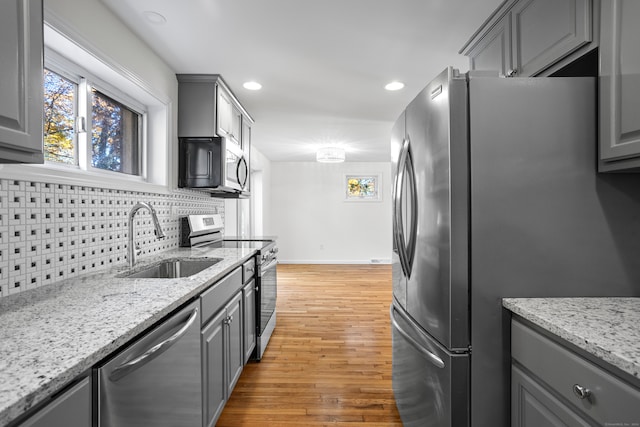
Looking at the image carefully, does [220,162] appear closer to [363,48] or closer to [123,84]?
[123,84]

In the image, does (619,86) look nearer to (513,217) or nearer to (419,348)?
(513,217)

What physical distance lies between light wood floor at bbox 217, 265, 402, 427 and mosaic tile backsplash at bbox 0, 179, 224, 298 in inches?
46.5

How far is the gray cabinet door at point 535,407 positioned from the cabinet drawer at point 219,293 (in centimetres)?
130

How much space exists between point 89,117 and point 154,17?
2.28 feet

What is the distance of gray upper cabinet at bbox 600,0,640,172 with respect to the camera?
40.4 inches

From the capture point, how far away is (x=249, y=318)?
229 cm

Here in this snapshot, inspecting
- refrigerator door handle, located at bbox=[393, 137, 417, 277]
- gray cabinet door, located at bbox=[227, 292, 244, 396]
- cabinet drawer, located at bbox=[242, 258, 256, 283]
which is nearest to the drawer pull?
refrigerator door handle, located at bbox=[393, 137, 417, 277]

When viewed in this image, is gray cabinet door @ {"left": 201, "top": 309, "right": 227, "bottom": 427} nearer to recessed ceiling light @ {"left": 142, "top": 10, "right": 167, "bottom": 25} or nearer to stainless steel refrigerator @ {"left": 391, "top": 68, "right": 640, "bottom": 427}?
stainless steel refrigerator @ {"left": 391, "top": 68, "right": 640, "bottom": 427}

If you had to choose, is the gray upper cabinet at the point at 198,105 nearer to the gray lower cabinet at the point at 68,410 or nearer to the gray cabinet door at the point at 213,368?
the gray cabinet door at the point at 213,368

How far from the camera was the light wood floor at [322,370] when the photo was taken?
1850 millimetres

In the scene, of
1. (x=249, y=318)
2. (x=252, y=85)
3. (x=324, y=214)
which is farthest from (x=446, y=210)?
(x=324, y=214)

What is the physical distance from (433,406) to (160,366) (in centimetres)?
109

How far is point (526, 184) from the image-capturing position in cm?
119

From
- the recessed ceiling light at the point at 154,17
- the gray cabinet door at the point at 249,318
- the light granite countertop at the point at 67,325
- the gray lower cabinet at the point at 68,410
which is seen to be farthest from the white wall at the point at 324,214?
the gray lower cabinet at the point at 68,410
